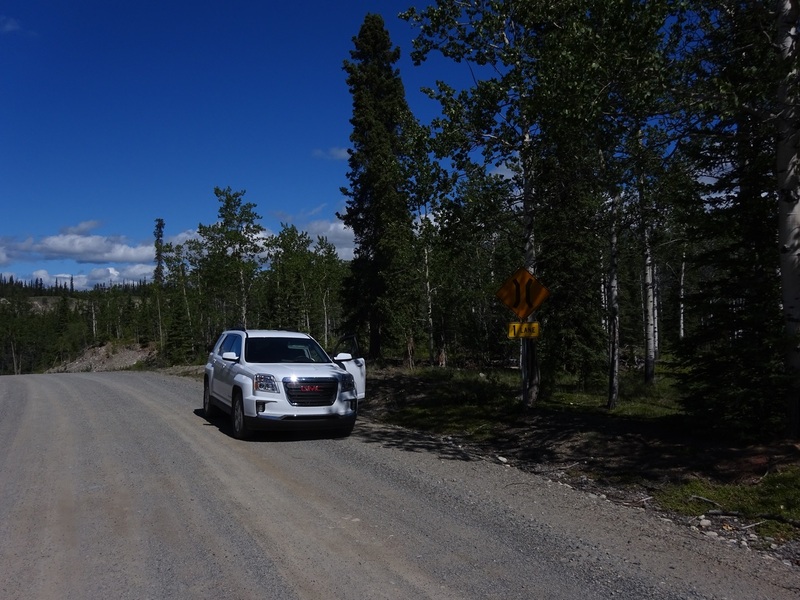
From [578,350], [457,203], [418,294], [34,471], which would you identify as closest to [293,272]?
[418,294]

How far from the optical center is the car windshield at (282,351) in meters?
11.6

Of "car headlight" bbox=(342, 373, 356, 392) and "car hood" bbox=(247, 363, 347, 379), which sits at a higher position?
"car hood" bbox=(247, 363, 347, 379)

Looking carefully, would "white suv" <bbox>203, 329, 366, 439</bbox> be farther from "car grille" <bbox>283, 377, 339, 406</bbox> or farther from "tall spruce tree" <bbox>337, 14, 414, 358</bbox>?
"tall spruce tree" <bbox>337, 14, 414, 358</bbox>

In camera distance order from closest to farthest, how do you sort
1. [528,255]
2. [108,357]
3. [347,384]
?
[347,384] → [528,255] → [108,357]

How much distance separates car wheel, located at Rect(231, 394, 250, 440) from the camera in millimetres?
10422

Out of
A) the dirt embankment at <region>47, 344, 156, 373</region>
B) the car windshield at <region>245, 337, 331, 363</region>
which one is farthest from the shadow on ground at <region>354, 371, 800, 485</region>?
the dirt embankment at <region>47, 344, 156, 373</region>

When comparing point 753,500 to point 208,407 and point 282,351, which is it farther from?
point 208,407

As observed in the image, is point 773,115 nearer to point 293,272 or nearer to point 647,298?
point 647,298

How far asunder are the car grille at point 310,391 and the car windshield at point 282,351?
3.97ft

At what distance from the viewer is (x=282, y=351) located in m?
11.8

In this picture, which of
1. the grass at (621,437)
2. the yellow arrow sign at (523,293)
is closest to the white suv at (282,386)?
the grass at (621,437)

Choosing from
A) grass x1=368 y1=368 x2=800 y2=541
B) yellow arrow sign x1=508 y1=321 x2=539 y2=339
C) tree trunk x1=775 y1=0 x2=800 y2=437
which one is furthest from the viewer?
yellow arrow sign x1=508 y1=321 x2=539 y2=339

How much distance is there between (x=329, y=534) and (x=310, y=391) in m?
4.89

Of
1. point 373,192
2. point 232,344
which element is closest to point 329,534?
point 232,344
